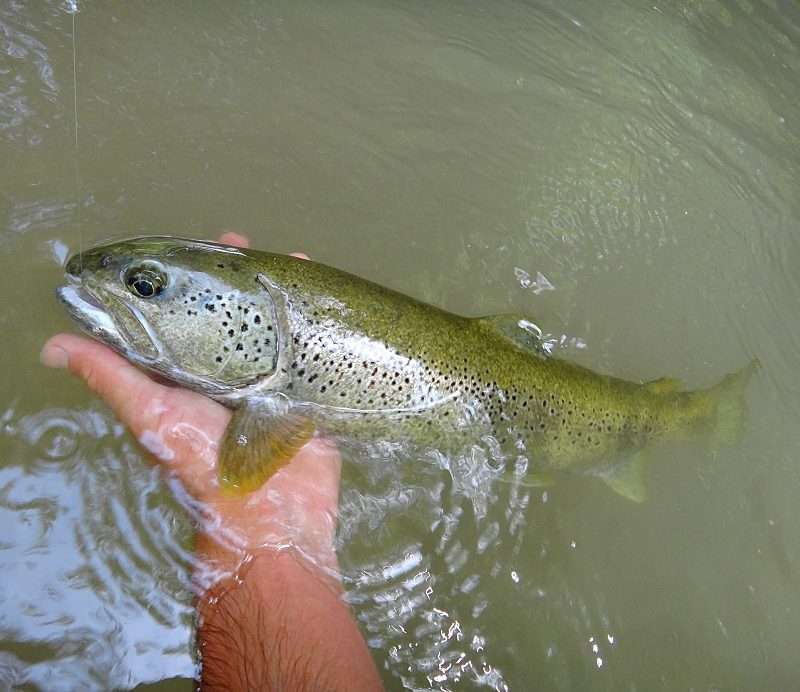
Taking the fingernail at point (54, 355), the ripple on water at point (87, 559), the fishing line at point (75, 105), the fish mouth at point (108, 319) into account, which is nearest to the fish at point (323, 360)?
the fish mouth at point (108, 319)

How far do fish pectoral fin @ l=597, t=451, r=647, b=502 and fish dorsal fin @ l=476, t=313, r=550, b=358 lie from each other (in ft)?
2.89

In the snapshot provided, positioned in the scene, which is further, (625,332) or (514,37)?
(514,37)

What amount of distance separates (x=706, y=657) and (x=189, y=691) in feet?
9.34

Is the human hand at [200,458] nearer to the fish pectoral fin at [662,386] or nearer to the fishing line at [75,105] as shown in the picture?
the fishing line at [75,105]

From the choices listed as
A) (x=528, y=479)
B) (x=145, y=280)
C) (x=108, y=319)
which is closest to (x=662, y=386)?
(x=528, y=479)

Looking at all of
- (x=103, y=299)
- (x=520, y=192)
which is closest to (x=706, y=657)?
(x=520, y=192)

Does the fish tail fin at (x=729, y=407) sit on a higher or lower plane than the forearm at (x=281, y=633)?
higher

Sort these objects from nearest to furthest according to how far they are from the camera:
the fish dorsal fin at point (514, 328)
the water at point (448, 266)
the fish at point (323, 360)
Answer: the fish at point (323, 360) → the water at point (448, 266) → the fish dorsal fin at point (514, 328)

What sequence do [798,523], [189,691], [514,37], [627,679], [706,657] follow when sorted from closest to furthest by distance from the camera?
[189,691] < [627,679] < [706,657] < [798,523] < [514,37]

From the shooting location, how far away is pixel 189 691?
9.40ft

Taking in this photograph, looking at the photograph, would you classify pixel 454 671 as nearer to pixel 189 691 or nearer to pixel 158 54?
pixel 189 691

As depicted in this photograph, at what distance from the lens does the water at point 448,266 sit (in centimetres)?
316

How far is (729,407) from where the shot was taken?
402 centimetres

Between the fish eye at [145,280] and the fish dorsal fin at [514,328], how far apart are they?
1.54 meters
